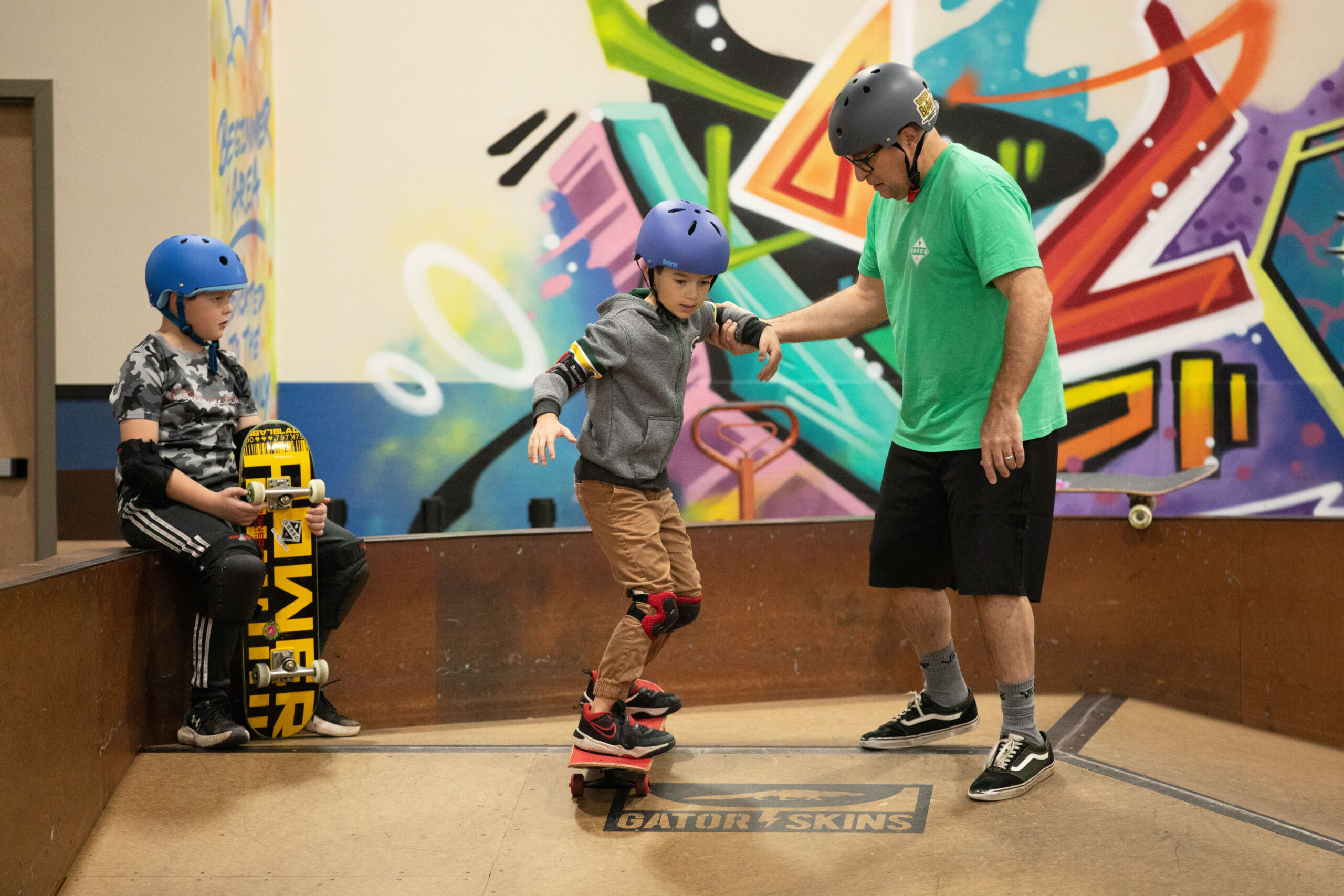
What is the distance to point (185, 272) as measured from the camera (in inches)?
130

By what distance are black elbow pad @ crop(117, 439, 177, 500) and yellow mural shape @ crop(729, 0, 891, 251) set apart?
3.98 meters

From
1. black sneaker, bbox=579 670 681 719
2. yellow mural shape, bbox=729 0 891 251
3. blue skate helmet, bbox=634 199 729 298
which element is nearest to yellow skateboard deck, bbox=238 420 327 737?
black sneaker, bbox=579 670 681 719

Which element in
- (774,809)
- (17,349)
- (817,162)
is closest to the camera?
(774,809)

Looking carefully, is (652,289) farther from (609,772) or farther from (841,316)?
(609,772)

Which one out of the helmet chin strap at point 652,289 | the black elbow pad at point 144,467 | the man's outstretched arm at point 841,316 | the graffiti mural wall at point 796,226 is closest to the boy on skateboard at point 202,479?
the black elbow pad at point 144,467

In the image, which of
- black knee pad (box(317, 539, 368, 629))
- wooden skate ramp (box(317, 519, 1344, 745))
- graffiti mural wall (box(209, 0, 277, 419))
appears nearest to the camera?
black knee pad (box(317, 539, 368, 629))

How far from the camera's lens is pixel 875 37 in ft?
20.8

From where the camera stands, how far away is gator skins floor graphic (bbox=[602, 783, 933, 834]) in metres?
2.71

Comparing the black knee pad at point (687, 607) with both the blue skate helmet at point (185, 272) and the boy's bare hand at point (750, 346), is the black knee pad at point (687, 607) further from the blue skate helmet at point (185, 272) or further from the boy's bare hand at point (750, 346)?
the blue skate helmet at point (185, 272)

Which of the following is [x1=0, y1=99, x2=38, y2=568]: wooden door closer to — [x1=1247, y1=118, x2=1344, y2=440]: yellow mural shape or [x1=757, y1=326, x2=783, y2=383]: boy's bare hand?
[x1=757, y1=326, x2=783, y2=383]: boy's bare hand

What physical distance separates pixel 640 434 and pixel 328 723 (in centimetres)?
150

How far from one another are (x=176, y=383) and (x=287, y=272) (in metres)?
2.90

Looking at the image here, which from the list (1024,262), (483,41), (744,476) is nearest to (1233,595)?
(1024,262)

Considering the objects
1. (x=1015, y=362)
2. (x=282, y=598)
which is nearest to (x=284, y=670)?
(x=282, y=598)
